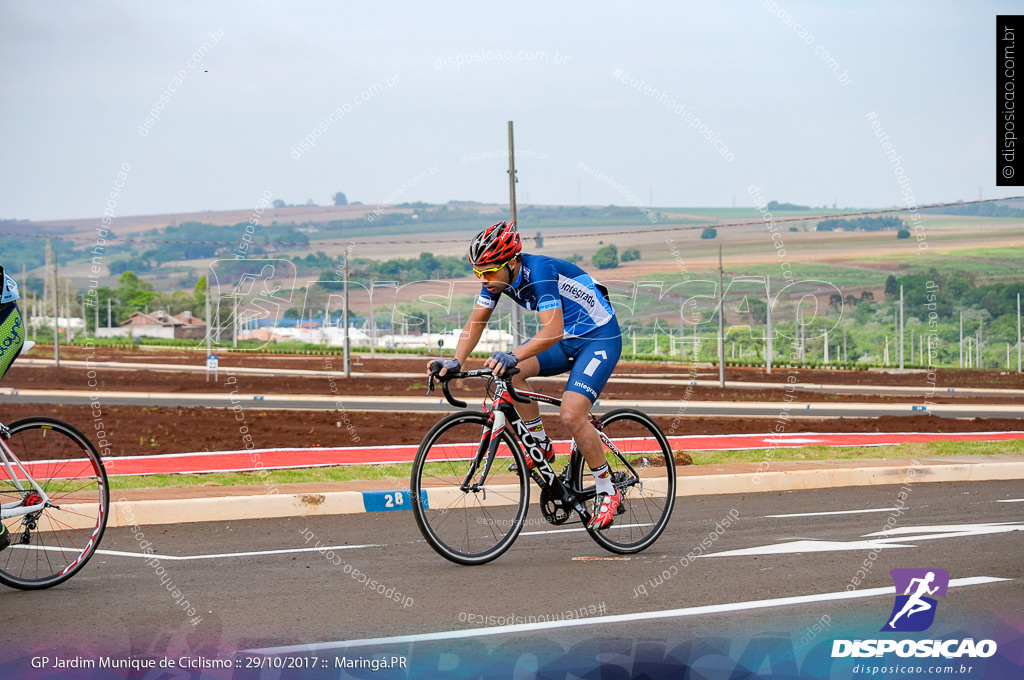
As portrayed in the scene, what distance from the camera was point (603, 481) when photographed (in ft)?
24.8

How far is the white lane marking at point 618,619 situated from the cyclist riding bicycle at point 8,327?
2.46 metres

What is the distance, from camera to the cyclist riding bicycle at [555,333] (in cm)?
702

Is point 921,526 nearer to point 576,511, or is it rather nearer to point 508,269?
point 576,511

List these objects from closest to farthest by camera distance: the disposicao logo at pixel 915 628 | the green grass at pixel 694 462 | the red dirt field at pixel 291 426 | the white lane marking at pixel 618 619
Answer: the disposicao logo at pixel 915 628
the white lane marking at pixel 618 619
the green grass at pixel 694 462
the red dirt field at pixel 291 426

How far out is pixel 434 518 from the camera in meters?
7.05

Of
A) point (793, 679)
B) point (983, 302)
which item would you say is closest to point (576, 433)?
point (793, 679)

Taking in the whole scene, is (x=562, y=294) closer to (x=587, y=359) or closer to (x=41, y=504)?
(x=587, y=359)

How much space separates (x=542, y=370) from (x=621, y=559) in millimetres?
1440

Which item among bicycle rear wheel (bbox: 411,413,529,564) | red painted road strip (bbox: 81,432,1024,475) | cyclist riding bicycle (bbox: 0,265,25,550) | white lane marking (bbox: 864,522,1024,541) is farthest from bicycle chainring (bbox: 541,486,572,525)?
red painted road strip (bbox: 81,432,1024,475)

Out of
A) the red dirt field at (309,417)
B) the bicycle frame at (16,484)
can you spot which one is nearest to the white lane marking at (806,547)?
the bicycle frame at (16,484)

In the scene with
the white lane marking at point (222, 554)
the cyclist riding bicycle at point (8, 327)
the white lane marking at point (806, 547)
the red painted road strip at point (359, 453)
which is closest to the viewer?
the cyclist riding bicycle at point (8, 327)

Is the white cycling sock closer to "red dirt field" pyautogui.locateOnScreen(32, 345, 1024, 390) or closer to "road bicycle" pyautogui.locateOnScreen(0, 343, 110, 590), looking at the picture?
"road bicycle" pyautogui.locateOnScreen(0, 343, 110, 590)

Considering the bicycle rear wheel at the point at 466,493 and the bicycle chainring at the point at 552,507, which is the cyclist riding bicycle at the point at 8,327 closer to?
the bicycle rear wheel at the point at 466,493

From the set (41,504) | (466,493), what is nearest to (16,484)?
(41,504)
